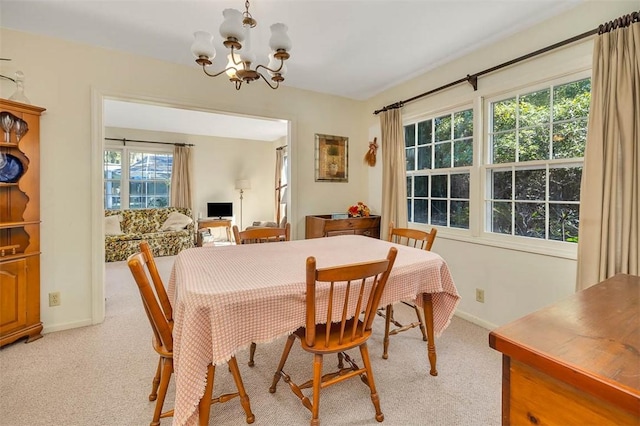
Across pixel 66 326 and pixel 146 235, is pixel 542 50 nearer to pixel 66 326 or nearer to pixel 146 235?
pixel 66 326

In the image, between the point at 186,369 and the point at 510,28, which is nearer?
the point at 186,369

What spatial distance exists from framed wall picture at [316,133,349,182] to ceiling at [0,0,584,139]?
1069 mm

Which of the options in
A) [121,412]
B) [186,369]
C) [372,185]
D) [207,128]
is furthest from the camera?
[207,128]

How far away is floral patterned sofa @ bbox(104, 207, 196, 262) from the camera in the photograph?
207 inches

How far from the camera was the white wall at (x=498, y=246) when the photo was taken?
2.09 metres

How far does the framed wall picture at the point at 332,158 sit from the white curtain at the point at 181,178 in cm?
419

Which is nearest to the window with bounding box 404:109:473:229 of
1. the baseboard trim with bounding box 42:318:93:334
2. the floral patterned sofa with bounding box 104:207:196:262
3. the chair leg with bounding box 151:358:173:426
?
the chair leg with bounding box 151:358:173:426

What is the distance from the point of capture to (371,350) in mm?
2230

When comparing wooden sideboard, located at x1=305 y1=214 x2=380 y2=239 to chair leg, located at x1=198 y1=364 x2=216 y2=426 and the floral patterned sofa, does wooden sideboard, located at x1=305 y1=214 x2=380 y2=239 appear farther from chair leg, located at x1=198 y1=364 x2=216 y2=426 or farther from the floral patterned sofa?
the floral patterned sofa

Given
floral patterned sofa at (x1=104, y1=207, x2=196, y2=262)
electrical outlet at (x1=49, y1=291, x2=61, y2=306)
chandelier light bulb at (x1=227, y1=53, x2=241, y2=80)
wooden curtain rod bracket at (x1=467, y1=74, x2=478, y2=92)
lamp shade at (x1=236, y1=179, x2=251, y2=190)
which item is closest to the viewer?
chandelier light bulb at (x1=227, y1=53, x2=241, y2=80)

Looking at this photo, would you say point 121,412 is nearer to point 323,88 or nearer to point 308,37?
point 308,37

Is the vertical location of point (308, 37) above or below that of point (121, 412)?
above

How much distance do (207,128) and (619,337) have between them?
267 inches

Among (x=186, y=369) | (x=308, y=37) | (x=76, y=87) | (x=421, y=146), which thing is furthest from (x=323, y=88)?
(x=186, y=369)
